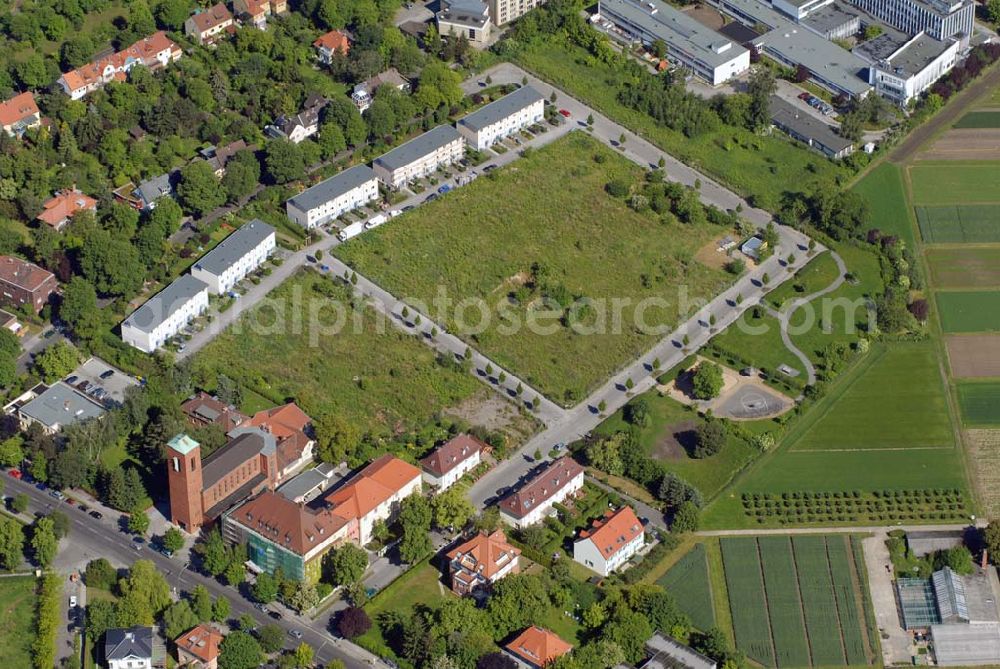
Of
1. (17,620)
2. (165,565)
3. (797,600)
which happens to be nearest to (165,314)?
(165,565)

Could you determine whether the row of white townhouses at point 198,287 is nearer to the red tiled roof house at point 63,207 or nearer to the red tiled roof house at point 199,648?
the red tiled roof house at point 63,207

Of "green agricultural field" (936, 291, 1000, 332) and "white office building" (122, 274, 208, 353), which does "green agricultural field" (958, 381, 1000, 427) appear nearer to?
"green agricultural field" (936, 291, 1000, 332)

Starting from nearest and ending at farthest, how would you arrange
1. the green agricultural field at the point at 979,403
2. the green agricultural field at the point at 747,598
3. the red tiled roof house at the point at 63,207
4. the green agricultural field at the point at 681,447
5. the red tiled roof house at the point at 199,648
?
the red tiled roof house at the point at 199,648, the green agricultural field at the point at 747,598, the green agricultural field at the point at 681,447, the green agricultural field at the point at 979,403, the red tiled roof house at the point at 63,207

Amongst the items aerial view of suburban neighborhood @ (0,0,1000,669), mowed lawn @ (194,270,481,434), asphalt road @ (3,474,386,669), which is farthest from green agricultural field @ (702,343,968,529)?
asphalt road @ (3,474,386,669)

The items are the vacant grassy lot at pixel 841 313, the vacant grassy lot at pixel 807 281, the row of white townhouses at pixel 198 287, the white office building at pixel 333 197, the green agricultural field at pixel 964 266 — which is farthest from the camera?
the white office building at pixel 333 197

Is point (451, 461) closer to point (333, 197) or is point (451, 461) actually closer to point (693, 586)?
point (693, 586)

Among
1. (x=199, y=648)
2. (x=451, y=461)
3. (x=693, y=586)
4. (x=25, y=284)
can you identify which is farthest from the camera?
(x=25, y=284)

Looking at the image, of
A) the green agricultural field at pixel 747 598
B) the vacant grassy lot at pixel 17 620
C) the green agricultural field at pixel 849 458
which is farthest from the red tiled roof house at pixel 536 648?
the vacant grassy lot at pixel 17 620
